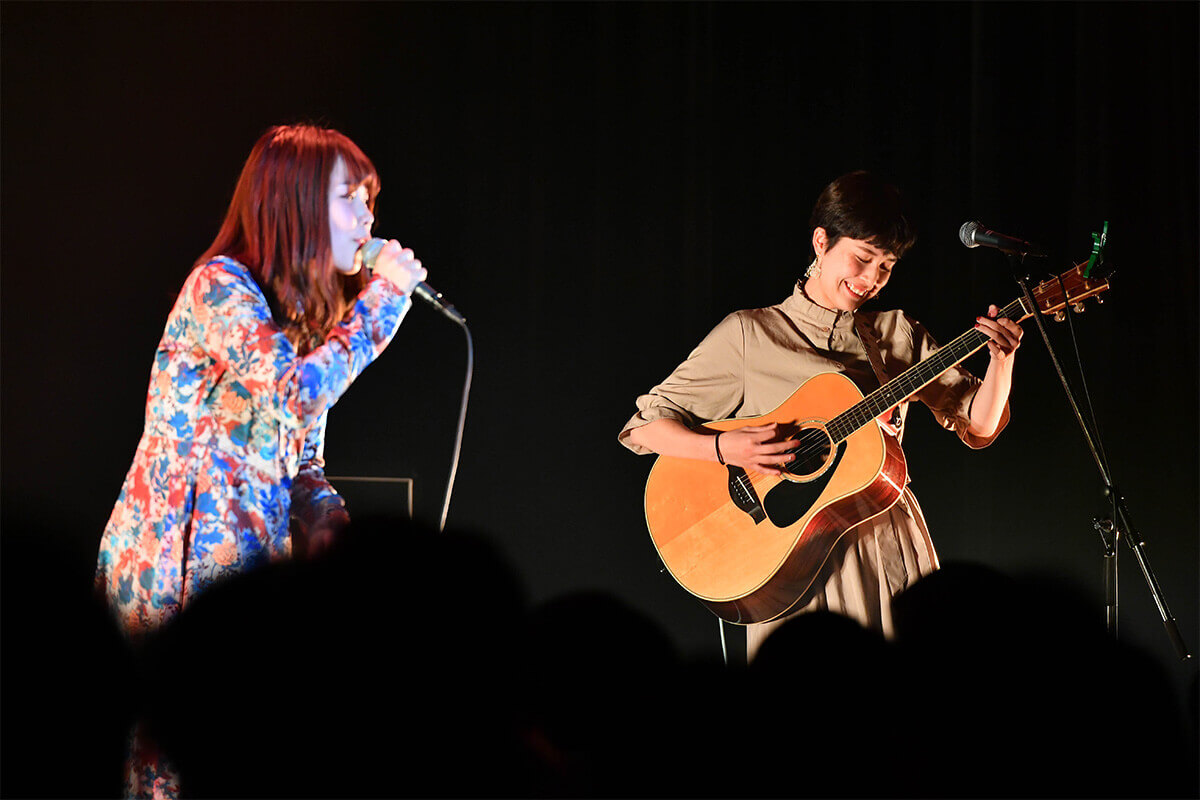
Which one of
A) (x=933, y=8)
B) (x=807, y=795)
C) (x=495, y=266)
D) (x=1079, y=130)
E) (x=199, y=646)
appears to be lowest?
(x=807, y=795)

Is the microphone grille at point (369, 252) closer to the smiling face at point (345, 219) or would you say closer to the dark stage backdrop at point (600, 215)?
the smiling face at point (345, 219)

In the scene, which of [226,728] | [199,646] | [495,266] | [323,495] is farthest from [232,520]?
[495,266]

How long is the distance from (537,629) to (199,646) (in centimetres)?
65

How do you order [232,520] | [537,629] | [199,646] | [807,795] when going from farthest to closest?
1. [232,520]
2. [537,629]
3. [199,646]
4. [807,795]

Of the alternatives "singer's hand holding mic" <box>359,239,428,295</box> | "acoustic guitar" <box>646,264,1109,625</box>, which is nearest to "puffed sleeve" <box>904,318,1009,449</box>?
"acoustic guitar" <box>646,264,1109,625</box>

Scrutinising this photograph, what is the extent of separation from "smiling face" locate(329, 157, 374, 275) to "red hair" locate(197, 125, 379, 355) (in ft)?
0.06

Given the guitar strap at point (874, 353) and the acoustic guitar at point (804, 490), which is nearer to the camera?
the acoustic guitar at point (804, 490)

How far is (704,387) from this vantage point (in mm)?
3164

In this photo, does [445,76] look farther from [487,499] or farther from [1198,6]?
[1198,6]

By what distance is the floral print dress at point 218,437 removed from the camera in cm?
241

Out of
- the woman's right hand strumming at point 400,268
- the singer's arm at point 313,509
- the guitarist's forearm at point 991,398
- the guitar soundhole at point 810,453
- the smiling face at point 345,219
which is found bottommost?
the singer's arm at point 313,509

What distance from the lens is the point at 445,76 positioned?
3.32m

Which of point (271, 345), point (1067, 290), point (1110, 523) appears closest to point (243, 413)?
point (271, 345)

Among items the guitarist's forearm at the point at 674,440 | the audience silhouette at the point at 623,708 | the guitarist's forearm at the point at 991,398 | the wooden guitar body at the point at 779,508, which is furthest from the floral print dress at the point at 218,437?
the guitarist's forearm at the point at 991,398
